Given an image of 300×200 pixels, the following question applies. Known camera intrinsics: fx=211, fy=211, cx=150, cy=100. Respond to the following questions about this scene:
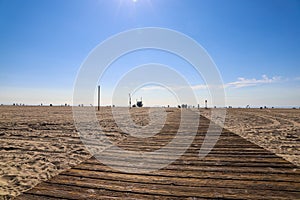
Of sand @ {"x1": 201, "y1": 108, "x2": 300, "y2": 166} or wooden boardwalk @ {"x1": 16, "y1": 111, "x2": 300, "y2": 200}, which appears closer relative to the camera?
wooden boardwalk @ {"x1": 16, "y1": 111, "x2": 300, "y2": 200}

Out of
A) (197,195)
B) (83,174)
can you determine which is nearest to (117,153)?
(83,174)

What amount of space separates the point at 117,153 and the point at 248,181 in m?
3.27

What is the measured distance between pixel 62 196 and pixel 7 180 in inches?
74.5

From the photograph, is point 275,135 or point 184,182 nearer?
point 184,182

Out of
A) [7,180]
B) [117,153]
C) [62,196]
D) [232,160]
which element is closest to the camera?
[62,196]

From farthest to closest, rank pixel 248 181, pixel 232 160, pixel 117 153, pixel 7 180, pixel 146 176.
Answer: pixel 117 153 < pixel 232 160 < pixel 7 180 < pixel 146 176 < pixel 248 181

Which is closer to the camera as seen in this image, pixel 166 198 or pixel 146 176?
pixel 166 198

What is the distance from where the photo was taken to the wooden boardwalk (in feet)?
9.60

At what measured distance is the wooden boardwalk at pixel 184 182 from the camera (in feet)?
9.60

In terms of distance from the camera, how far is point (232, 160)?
4.83m

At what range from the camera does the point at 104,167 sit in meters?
4.21

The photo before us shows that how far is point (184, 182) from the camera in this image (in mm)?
3426

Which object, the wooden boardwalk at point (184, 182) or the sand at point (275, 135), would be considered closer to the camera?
the wooden boardwalk at point (184, 182)

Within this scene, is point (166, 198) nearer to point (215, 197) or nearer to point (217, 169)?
point (215, 197)
